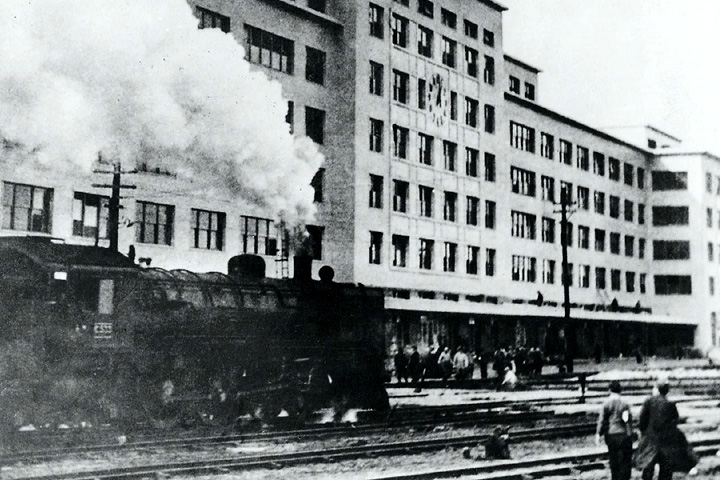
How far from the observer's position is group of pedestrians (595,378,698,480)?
42.9 ft

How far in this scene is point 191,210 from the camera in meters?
36.7

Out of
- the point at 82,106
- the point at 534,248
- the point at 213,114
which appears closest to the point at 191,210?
the point at 213,114

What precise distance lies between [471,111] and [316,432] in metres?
35.0

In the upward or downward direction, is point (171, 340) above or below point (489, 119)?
below

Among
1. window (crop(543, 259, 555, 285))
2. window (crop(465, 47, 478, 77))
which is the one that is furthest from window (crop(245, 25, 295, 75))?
window (crop(543, 259, 555, 285))

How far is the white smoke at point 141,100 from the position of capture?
2111 centimetres

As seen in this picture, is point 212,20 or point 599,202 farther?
point 599,202

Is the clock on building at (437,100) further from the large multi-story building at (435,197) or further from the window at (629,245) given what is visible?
the window at (629,245)

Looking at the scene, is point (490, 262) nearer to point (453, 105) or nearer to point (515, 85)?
point (453, 105)

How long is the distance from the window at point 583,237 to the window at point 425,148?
19309 mm

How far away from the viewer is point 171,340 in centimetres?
1917

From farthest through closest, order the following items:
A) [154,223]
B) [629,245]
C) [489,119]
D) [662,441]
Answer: [629,245] → [489,119] → [154,223] → [662,441]

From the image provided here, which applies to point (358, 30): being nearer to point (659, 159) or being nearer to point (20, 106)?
point (20, 106)

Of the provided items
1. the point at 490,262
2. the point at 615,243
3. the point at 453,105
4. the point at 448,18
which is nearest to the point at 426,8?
the point at 448,18
